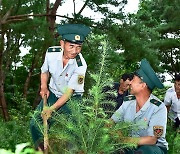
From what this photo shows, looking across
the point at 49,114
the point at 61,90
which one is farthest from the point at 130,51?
the point at 49,114

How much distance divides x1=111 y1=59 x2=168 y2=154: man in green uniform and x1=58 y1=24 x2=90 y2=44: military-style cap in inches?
21.8

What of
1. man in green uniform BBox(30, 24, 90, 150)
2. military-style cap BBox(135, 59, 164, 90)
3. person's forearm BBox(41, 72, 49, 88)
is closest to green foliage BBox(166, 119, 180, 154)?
man in green uniform BBox(30, 24, 90, 150)

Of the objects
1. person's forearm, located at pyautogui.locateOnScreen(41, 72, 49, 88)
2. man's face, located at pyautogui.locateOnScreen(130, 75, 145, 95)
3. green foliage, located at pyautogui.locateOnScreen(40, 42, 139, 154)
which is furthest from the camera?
person's forearm, located at pyautogui.locateOnScreen(41, 72, 49, 88)

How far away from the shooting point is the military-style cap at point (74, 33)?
3741mm

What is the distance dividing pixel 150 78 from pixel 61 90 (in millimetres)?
841

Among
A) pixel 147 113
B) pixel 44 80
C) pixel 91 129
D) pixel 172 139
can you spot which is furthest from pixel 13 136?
pixel 91 129

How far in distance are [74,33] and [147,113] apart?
822 mm

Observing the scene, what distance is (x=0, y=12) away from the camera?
8.41m

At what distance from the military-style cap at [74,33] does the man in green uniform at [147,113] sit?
0.55 meters

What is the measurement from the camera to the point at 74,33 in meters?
3.79

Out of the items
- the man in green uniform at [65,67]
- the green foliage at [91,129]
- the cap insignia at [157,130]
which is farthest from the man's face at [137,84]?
the green foliage at [91,129]

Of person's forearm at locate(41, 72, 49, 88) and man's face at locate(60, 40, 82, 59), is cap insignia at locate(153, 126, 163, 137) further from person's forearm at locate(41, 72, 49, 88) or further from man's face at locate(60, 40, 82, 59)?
person's forearm at locate(41, 72, 49, 88)

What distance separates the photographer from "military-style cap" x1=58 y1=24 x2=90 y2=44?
12.3 feet

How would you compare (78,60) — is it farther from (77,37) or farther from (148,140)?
(148,140)
